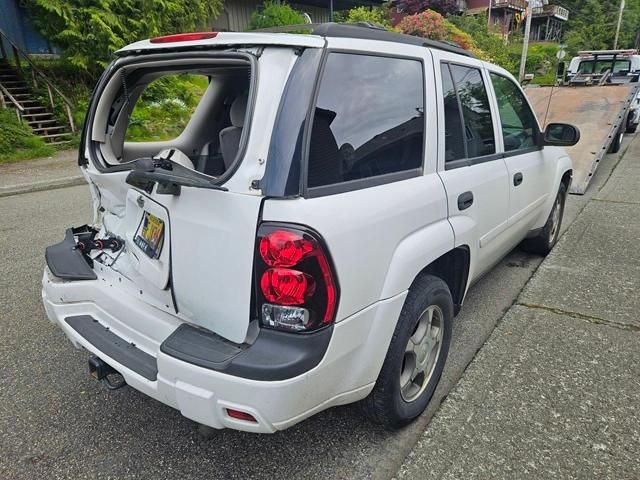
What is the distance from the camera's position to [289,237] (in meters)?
1.69

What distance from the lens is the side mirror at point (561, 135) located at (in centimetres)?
374

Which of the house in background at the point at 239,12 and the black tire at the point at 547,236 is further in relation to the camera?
the house in background at the point at 239,12

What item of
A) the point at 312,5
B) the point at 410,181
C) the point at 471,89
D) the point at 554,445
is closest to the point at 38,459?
the point at 410,181

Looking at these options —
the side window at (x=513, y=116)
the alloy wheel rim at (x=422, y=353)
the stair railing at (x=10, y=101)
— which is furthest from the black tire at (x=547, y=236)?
the stair railing at (x=10, y=101)

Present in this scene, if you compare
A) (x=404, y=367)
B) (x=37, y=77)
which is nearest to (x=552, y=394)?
(x=404, y=367)

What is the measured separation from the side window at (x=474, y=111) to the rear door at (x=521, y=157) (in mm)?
237

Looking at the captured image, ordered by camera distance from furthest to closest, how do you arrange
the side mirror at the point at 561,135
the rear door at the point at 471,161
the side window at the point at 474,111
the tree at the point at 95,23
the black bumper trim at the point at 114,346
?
the tree at the point at 95,23 < the side mirror at the point at 561,135 < the side window at the point at 474,111 < the rear door at the point at 471,161 < the black bumper trim at the point at 114,346

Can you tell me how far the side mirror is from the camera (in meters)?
3.74

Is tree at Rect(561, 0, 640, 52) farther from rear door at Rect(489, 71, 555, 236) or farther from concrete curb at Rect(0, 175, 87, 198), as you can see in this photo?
rear door at Rect(489, 71, 555, 236)

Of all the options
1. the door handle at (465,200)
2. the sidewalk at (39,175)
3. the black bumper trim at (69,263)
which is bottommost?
the sidewalk at (39,175)

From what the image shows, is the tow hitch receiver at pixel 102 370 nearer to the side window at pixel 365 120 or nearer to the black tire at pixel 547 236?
the side window at pixel 365 120

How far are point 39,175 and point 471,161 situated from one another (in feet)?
28.8

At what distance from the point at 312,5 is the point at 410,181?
23.4 metres

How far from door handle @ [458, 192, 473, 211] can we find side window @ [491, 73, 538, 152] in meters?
0.88
